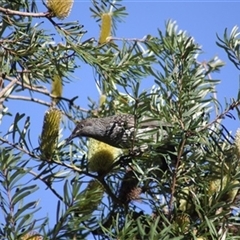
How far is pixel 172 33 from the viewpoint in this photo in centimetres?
149

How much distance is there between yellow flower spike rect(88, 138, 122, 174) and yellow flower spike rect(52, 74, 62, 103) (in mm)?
268

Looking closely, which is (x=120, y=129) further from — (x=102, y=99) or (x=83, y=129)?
(x=83, y=129)

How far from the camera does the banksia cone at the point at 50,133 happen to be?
1.54m

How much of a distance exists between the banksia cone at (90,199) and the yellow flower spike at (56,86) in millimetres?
433

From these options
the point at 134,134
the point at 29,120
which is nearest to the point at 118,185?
the point at 134,134

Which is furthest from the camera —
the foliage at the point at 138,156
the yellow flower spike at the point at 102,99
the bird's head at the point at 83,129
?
the bird's head at the point at 83,129

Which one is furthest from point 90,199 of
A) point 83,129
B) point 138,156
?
point 83,129

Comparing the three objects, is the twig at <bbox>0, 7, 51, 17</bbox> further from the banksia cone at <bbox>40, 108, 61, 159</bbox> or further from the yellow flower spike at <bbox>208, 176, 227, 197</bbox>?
the yellow flower spike at <bbox>208, 176, 227, 197</bbox>

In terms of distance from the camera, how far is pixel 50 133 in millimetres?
1552

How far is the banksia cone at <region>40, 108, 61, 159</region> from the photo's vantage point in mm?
1544

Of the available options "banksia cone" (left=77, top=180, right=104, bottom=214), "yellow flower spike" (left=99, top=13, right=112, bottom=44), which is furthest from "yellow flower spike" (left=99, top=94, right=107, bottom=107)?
"banksia cone" (left=77, top=180, right=104, bottom=214)

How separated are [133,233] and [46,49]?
0.64 metres

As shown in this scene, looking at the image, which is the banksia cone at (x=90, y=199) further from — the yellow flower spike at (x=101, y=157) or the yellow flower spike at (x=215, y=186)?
the yellow flower spike at (x=215, y=186)

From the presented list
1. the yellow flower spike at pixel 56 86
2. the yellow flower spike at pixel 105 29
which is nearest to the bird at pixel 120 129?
the yellow flower spike at pixel 56 86
